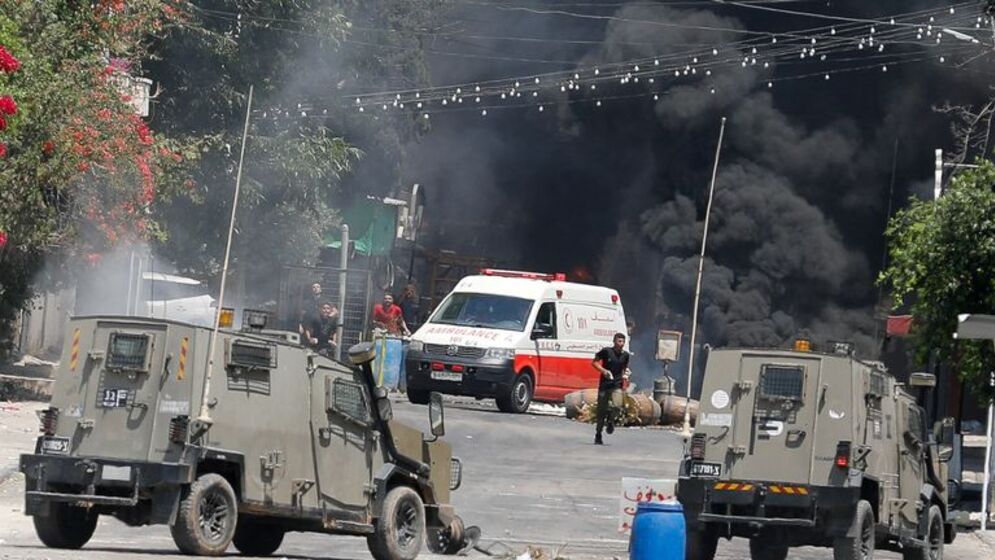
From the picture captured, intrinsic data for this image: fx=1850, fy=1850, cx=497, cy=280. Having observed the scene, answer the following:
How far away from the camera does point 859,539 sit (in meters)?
14.3

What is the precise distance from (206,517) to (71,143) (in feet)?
30.3

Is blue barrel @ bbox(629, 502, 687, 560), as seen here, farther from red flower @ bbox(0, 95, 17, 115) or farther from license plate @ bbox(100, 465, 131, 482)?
red flower @ bbox(0, 95, 17, 115)

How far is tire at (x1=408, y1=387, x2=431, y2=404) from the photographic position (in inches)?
1175

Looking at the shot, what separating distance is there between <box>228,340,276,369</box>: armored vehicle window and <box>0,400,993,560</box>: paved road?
1388 mm

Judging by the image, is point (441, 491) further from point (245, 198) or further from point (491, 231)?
point (491, 231)

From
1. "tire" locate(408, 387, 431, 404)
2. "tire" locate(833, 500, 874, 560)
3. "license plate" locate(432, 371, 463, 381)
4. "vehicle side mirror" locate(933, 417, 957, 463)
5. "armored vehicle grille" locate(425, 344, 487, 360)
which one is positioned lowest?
"tire" locate(833, 500, 874, 560)

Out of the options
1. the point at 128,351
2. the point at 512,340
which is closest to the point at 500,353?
the point at 512,340

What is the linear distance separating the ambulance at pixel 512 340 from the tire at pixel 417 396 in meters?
0.02

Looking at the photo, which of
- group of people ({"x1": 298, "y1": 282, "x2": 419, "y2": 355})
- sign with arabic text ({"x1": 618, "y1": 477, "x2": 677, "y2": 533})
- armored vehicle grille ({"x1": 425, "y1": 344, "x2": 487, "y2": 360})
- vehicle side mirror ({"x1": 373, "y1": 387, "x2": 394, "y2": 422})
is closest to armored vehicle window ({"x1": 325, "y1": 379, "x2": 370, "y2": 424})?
vehicle side mirror ({"x1": 373, "y1": 387, "x2": 394, "y2": 422})

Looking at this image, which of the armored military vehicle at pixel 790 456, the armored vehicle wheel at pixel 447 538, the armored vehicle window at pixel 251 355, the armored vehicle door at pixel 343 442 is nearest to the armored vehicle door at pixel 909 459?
the armored military vehicle at pixel 790 456

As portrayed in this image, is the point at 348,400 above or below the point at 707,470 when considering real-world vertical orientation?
above

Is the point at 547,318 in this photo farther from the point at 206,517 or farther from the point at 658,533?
the point at 658,533

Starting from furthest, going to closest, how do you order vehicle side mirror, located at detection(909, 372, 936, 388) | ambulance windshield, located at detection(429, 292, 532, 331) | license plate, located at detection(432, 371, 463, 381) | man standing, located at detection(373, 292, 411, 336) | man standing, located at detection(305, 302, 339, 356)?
man standing, located at detection(373, 292, 411, 336)
ambulance windshield, located at detection(429, 292, 532, 331)
man standing, located at detection(305, 302, 339, 356)
license plate, located at detection(432, 371, 463, 381)
vehicle side mirror, located at detection(909, 372, 936, 388)

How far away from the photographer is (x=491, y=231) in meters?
54.9
